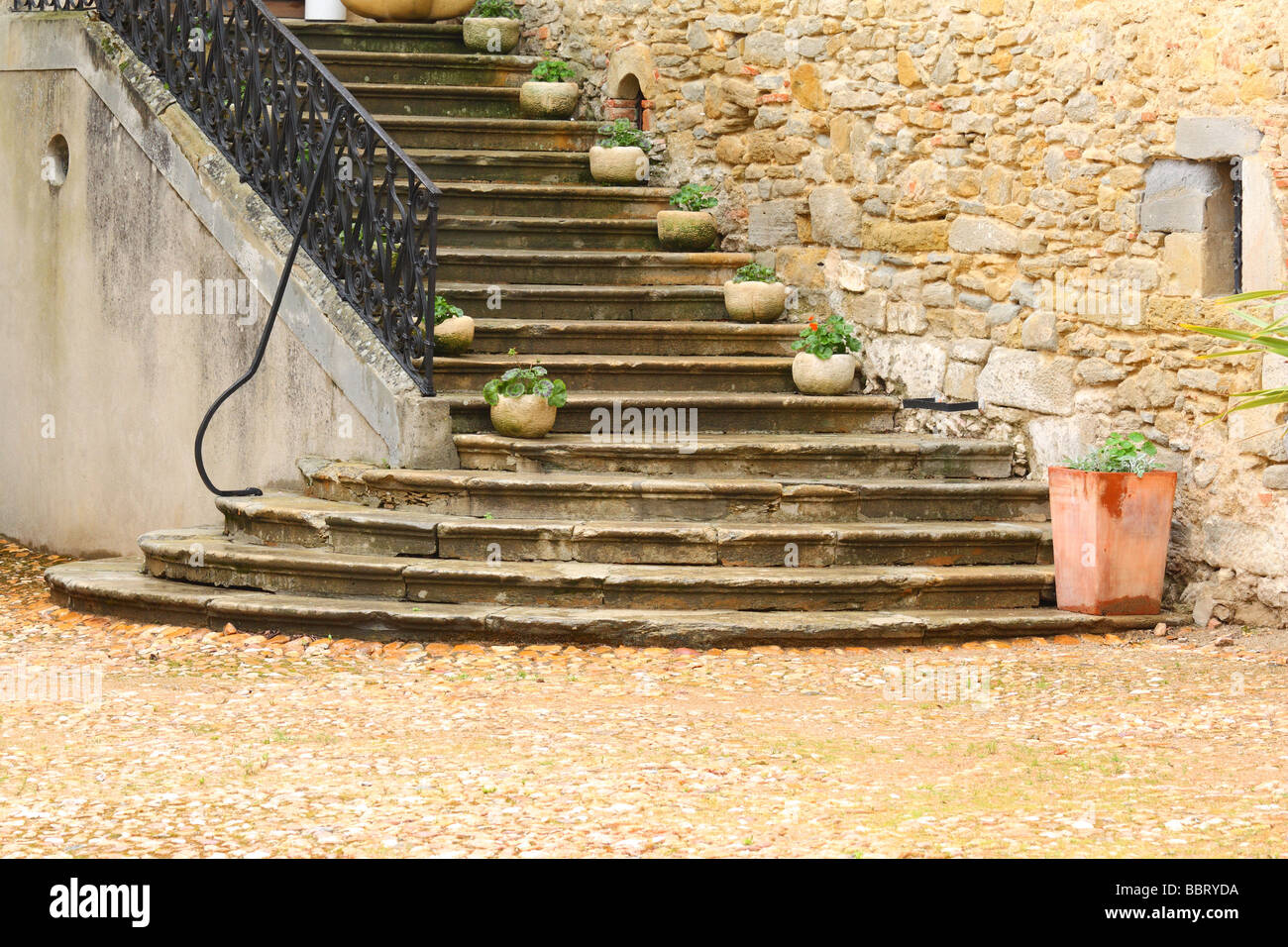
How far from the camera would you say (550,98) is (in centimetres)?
912

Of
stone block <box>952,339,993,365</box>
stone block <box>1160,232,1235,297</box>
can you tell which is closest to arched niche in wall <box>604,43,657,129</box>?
stone block <box>952,339,993,365</box>

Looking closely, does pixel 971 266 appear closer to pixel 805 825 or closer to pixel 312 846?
pixel 805 825

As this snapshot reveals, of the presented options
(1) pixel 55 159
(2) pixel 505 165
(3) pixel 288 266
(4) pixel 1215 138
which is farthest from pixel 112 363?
(4) pixel 1215 138

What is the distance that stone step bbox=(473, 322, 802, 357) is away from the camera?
7.49 metres

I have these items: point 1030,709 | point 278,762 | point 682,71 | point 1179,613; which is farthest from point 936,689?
point 682,71

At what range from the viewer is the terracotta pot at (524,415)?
262 inches

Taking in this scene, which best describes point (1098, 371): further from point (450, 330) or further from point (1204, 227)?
point (450, 330)

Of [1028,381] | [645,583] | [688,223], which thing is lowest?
[645,583]

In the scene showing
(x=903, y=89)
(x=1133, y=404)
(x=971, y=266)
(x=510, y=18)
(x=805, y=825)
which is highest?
(x=510, y=18)

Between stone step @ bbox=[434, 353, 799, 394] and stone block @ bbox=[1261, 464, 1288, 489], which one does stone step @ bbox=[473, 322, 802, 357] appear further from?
stone block @ bbox=[1261, 464, 1288, 489]

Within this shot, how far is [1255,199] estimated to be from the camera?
570cm

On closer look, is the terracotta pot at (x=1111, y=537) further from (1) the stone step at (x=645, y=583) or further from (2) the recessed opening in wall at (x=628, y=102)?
(2) the recessed opening in wall at (x=628, y=102)

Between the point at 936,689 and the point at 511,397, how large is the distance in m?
2.36

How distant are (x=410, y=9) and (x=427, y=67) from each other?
755 mm
